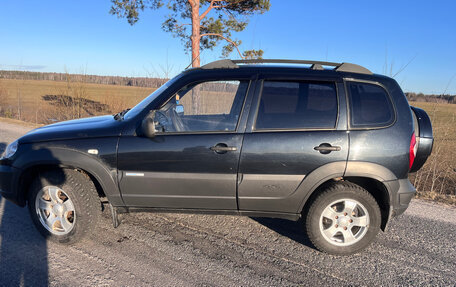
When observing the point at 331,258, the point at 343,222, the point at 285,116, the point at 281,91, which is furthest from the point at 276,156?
the point at 331,258

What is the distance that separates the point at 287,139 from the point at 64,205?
2.45 metres

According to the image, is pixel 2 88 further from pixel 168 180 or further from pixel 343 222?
pixel 343 222

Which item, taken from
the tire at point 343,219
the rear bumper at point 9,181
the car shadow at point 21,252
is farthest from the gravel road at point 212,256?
the rear bumper at point 9,181

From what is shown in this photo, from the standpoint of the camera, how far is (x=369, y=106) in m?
2.99

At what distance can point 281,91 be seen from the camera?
3.07m

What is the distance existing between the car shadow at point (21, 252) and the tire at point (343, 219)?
8.36 ft

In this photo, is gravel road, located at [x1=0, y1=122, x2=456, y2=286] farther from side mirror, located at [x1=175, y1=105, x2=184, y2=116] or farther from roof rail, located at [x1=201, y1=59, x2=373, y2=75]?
roof rail, located at [x1=201, y1=59, x2=373, y2=75]

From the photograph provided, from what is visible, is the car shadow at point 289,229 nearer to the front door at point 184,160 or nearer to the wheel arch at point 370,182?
the wheel arch at point 370,182

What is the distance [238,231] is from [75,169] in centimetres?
196

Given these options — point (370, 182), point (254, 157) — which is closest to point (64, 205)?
point (254, 157)

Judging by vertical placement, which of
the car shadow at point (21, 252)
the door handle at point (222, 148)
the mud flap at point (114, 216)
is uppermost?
the door handle at point (222, 148)

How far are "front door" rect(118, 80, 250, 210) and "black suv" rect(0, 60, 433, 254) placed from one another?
0.03 feet

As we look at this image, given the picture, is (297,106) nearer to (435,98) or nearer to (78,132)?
(78,132)

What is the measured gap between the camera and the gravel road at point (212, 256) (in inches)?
105
